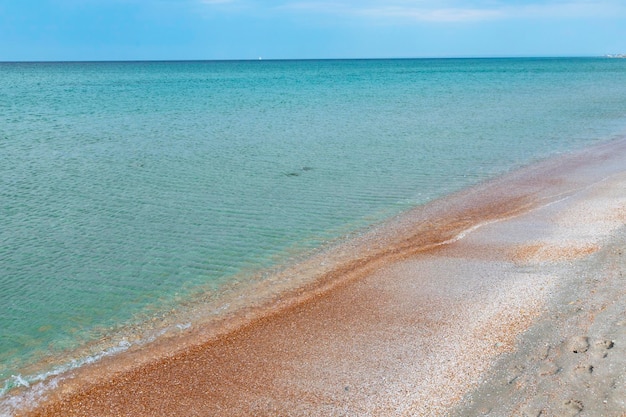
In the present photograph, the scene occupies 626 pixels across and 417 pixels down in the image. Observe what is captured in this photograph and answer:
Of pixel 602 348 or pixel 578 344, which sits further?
pixel 578 344

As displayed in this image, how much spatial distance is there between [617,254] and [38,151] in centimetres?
2049

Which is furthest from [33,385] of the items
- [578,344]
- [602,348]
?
[602,348]

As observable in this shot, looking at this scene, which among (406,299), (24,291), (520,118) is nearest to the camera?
(406,299)

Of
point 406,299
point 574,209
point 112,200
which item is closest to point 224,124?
point 112,200

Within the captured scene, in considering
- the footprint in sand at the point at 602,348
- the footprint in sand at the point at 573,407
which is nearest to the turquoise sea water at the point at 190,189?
the footprint in sand at the point at 602,348

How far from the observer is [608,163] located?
19609 mm

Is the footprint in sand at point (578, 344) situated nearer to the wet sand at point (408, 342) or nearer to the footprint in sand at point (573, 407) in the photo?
the wet sand at point (408, 342)

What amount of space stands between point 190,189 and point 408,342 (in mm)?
10212

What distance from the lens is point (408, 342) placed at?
7.71 meters

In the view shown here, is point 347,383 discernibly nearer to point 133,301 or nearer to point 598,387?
point 598,387

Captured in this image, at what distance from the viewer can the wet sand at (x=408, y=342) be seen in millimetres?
6426

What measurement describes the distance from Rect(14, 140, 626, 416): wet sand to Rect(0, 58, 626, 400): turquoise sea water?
137cm

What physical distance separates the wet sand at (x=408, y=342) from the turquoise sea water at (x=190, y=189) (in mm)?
1370

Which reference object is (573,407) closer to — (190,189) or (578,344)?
(578,344)
